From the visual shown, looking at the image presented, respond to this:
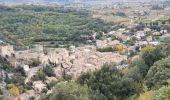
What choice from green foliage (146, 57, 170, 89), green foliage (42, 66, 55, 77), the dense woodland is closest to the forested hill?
A: green foliage (42, 66, 55, 77)

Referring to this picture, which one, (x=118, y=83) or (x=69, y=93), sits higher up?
(x=69, y=93)

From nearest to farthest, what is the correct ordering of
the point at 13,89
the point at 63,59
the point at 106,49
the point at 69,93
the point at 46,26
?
the point at 69,93 → the point at 13,89 → the point at 63,59 → the point at 106,49 → the point at 46,26

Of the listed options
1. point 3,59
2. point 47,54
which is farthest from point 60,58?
point 3,59

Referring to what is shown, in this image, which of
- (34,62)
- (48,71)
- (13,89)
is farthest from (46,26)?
(13,89)

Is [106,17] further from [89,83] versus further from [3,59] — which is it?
[89,83]

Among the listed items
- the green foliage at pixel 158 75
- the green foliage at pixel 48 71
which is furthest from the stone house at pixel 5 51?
the green foliage at pixel 158 75

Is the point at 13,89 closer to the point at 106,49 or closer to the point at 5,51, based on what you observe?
the point at 5,51

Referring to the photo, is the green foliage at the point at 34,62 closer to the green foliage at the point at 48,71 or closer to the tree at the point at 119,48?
the green foliage at the point at 48,71

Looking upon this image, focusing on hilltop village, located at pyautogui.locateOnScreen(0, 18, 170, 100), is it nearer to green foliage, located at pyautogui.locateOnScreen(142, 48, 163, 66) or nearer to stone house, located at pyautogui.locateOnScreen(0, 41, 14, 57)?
stone house, located at pyautogui.locateOnScreen(0, 41, 14, 57)
